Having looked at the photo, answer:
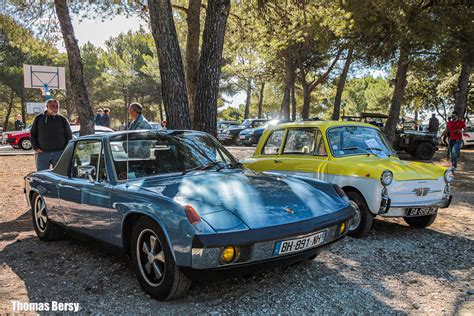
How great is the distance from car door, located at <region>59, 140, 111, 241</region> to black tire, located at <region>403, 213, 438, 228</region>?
436 centimetres

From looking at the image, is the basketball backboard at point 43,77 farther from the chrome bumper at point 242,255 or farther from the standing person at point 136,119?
the chrome bumper at point 242,255

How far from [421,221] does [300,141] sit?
6.97 feet

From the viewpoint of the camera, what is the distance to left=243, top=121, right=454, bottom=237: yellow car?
5152mm

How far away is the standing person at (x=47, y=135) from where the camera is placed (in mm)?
6754

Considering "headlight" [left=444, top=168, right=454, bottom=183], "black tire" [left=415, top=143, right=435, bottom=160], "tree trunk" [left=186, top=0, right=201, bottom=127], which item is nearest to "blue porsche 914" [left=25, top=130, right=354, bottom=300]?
"headlight" [left=444, top=168, right=454, bottom=183]

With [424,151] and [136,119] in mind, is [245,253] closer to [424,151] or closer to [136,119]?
[136,119]

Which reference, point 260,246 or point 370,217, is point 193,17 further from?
point 260,246

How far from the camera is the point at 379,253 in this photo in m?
4.68

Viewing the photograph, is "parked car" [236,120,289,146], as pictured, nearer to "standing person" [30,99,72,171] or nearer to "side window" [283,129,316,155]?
"side window" [283,129,316,155]

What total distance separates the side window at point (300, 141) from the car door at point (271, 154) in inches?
5.8

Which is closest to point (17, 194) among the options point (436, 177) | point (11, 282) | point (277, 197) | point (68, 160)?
point (68, 160)

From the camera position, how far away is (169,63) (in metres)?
7.08

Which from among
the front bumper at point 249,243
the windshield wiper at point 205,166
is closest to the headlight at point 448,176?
the front bumper at point 249,243

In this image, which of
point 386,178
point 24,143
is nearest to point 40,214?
point 386,178
